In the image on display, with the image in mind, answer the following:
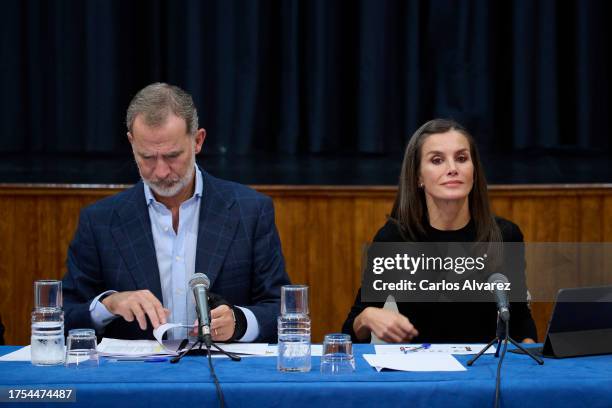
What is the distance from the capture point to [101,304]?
2494 millimetres

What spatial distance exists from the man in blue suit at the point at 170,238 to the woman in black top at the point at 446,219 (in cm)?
36

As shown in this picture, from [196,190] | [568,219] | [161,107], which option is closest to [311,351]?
[196,190]

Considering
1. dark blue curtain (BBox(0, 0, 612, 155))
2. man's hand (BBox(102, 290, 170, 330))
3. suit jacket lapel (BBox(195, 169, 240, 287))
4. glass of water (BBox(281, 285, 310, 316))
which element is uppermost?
dark blue curtain (BBox(0, 0, 612, 155))

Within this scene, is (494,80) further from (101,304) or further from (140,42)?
(101,304)

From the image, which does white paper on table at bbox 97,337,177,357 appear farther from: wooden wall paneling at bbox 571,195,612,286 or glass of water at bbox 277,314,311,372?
wooden wall paneling at bbox 571,195,612,286

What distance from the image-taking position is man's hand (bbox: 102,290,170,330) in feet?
7.37

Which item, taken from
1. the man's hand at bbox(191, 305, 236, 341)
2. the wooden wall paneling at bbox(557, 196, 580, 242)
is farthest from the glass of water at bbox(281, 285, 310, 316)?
the wooden wall paneling at bbox(557, 196, 580, 242)

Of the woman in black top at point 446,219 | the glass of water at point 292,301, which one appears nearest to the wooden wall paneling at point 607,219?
the woman in black top at point 446,219

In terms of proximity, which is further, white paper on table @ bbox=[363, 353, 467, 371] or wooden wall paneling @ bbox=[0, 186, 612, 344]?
wooden wall paneling @ bbox=[0, 186, 612, 344]

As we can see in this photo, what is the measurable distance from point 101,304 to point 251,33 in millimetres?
2671

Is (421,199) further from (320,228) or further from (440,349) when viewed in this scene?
(320,228)

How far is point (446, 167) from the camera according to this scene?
2891 millimetres

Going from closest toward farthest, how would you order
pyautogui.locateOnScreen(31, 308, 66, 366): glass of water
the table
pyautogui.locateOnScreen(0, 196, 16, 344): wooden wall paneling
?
the table < pyautogui.locateOnScreen(31, 308, 66, 366): glass of water < pyautogui.locateOnScreen(0, 196, 16, 344): wooden wall paneling

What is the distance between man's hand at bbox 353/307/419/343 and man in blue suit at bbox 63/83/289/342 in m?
0.27
